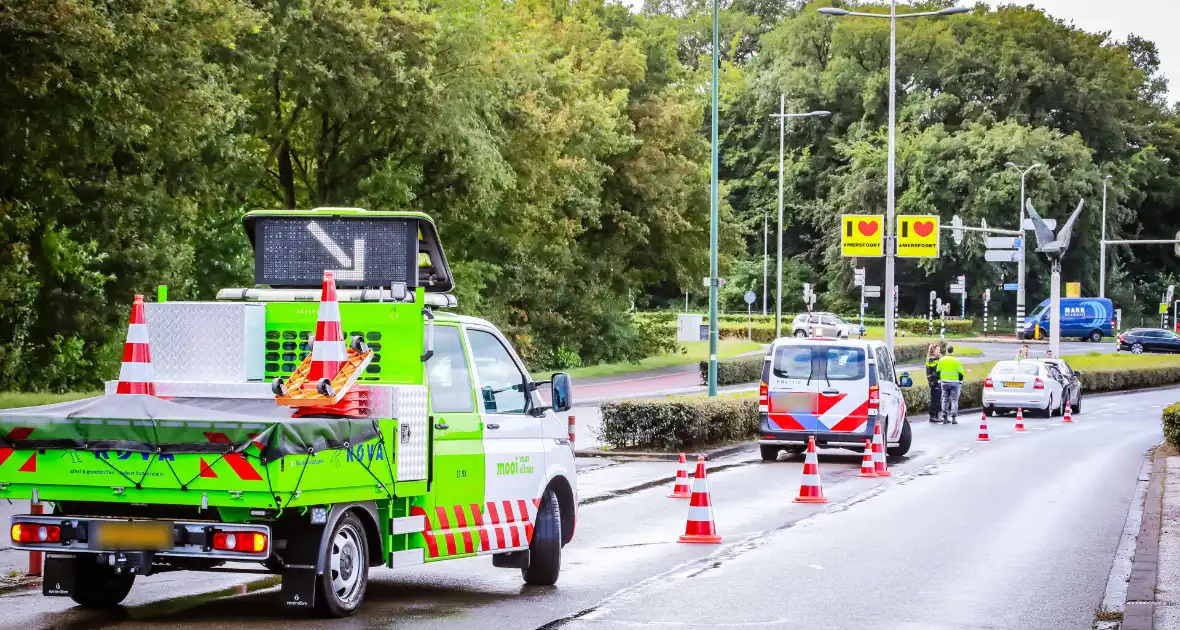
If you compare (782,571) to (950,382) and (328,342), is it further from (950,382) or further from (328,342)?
(950,382)

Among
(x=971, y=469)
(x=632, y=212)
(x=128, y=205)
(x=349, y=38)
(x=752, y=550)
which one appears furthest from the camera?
(x=632, y=212)

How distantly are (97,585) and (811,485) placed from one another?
33.2 feet

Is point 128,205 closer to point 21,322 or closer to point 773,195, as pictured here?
point 21,322

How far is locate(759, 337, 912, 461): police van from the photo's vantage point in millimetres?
24000

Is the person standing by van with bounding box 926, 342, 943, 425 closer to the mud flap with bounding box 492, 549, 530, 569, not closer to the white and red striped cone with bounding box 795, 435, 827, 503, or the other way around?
the white and red striped cone with bounding box 795, 435, 827, 503

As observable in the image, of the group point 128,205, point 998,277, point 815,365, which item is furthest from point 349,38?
point 998,277

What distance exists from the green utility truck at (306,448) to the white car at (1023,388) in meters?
30.1

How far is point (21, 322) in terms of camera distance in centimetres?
2967

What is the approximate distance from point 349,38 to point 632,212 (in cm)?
2294

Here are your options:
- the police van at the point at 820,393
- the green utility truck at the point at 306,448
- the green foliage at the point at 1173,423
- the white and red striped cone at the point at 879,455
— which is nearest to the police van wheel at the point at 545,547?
the green utility truck at the point at 306,448

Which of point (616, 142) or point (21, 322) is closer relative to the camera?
point (21, 322)

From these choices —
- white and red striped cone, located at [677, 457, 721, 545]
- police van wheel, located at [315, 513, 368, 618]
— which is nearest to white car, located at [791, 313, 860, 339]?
white and red striped cone, located at [677, 457, 721, 545]

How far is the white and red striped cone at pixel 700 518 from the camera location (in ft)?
46.9

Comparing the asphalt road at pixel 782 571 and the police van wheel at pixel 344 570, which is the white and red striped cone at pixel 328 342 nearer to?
the police van wheel at pixel 344 570
